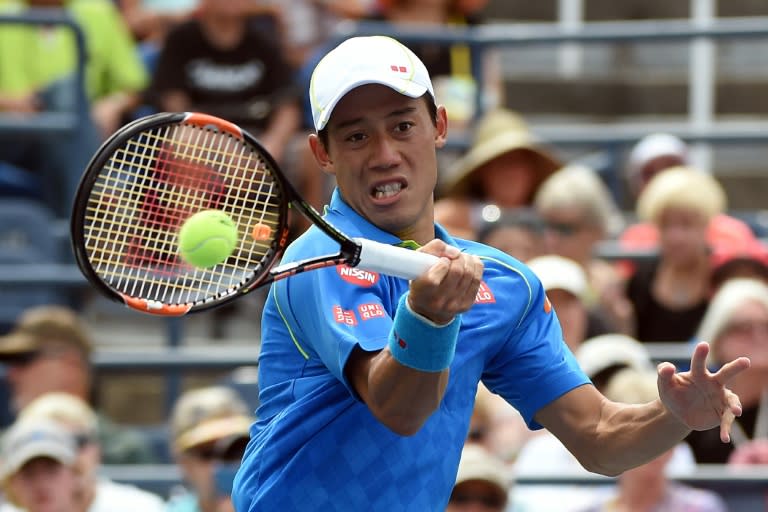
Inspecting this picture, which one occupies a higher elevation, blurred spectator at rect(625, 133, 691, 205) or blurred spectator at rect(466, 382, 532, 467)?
blurred spectator at rect(625, 133, 691, 205)

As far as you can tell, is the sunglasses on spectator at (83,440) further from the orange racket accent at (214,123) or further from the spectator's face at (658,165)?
the spectator's face at (658,165)

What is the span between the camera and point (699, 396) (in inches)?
125

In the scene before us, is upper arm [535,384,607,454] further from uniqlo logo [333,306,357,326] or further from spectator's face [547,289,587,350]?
spectator's face [547,289,587,350]

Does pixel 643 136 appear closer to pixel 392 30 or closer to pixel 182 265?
pixel 392 30

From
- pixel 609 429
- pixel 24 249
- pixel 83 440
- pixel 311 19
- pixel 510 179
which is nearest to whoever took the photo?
pixel 609 429

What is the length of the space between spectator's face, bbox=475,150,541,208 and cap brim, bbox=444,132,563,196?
0.10 feet

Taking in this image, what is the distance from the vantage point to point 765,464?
18.5 ft

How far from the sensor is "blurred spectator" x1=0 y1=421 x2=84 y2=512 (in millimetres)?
5387

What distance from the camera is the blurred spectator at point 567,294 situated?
6066mm

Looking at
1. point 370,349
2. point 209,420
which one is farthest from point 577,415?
point 209,420

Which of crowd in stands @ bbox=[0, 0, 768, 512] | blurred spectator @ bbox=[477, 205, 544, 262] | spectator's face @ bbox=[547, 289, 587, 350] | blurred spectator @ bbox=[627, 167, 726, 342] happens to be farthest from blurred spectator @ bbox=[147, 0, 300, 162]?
spectator's face @ bbox=[547, 289, 587, 350]

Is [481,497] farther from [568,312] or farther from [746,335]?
[746,335]

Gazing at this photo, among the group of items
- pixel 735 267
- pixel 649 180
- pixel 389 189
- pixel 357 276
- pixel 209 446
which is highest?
pixel 389 189

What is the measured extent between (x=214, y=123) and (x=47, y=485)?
2.67 m
